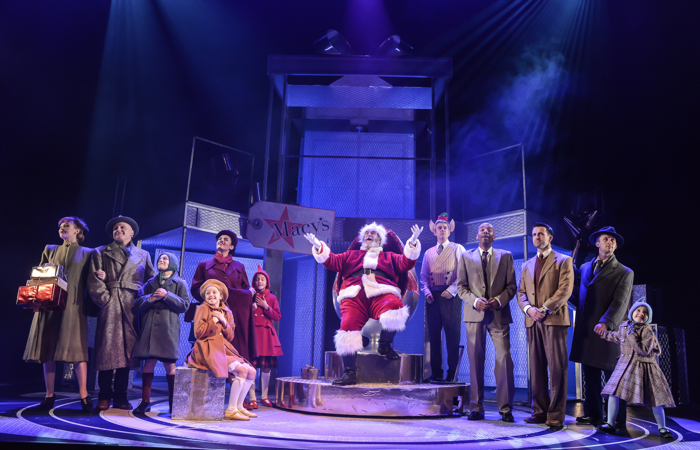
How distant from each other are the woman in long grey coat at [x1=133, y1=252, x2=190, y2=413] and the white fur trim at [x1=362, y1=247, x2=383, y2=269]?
169cm

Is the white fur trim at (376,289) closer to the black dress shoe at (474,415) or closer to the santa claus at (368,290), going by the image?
the santa claus at (368,290)

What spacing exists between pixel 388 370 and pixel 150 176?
5666 mm

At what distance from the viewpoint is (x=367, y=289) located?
15.3 feet

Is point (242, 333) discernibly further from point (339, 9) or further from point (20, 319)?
point (339, 9)

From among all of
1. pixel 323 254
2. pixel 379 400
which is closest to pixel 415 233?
pixel 323 254

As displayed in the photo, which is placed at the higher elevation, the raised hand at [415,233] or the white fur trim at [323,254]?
the raised hand at [415,233]

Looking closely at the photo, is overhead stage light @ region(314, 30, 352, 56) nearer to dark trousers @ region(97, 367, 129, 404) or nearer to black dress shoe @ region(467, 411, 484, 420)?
dark trousers @ region(97, 367, 129, 404)

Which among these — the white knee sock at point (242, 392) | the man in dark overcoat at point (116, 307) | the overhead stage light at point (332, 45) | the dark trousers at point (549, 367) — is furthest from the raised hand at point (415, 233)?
the overhead stage light at point (332, 45)

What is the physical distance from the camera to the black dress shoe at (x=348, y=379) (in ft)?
14.2

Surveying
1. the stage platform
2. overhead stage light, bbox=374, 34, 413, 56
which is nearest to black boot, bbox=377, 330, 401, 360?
the stage platform

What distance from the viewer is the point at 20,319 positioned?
640 centimetres

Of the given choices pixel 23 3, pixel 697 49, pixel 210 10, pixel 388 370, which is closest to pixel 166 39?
pixel 210 10

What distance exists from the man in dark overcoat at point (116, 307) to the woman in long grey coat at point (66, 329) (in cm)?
14

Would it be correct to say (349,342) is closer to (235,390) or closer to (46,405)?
(235,390)
